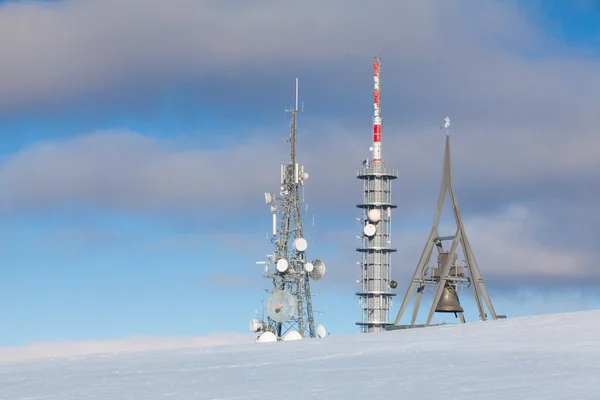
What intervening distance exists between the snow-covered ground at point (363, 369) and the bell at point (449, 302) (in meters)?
32.6

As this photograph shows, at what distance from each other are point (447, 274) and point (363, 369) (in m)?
40.9

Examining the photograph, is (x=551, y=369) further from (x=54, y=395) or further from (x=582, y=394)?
(x=54, y=395)

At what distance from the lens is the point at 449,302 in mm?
64500

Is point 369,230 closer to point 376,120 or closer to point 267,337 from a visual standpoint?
point 376,120

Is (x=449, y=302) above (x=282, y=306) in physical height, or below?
below

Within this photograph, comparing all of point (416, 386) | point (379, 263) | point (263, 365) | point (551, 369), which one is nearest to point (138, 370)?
point (263, 365)

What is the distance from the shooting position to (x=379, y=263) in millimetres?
94000

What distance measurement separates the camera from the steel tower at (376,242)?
9381 centimetres

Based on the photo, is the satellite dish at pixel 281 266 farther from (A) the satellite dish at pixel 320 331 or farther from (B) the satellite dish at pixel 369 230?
(B) the satellite dish at pixel 369 230

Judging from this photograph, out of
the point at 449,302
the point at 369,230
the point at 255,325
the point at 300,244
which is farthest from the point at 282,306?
the point at 369,230

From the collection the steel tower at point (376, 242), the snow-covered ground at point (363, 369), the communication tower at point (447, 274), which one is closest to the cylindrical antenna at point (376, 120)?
the steel tower at point (376, 242)

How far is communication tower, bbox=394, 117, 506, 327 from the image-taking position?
210ft

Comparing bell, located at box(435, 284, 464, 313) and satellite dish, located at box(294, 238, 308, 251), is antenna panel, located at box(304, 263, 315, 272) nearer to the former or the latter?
satellite dish, located at box(294, 238, 308, 251)

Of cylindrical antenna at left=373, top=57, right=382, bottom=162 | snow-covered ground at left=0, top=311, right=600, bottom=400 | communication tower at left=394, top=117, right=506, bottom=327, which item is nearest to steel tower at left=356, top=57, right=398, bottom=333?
cylindrical antenna at left=373, top=57, right=382, bottom=162
